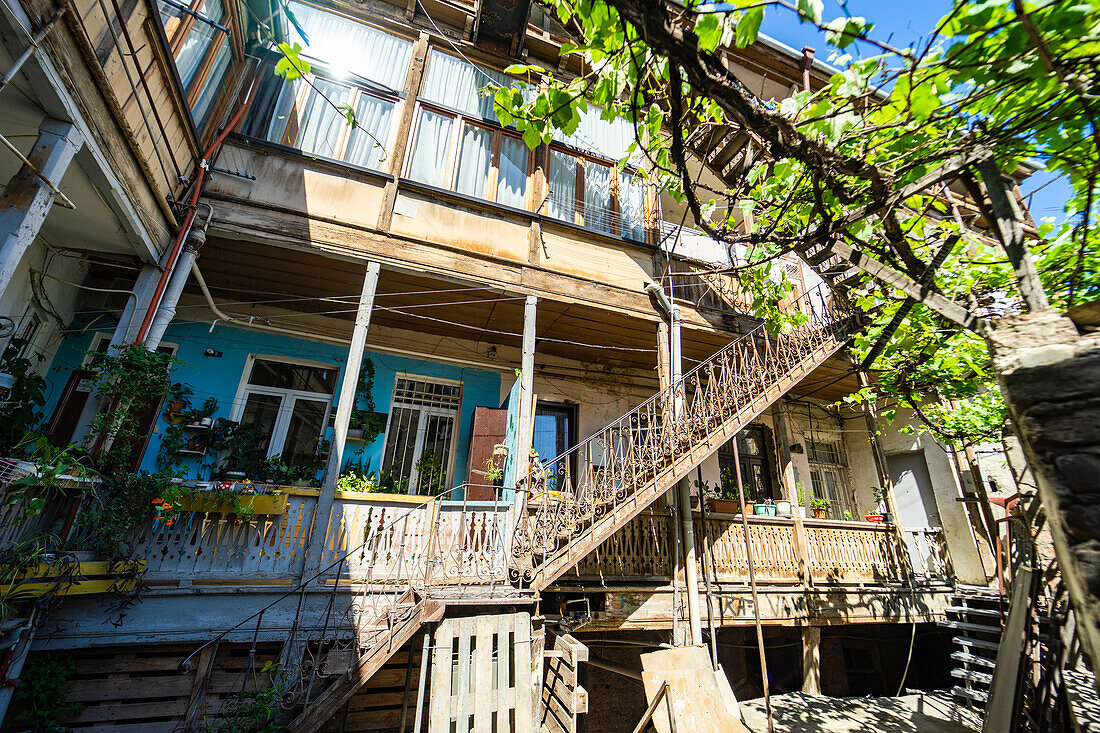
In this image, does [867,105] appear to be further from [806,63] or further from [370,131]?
[806,63]

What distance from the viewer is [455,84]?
8648 mm

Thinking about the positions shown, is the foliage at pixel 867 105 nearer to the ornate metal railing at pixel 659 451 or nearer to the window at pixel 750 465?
the ornate metal railing at pixel 659 451

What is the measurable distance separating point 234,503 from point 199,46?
5.75 metres

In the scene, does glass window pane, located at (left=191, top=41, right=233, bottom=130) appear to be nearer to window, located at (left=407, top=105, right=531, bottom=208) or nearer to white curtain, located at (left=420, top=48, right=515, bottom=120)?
window, located at (left=407, top=105, right=531, bottom=208)

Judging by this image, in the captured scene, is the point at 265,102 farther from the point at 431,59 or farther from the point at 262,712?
the point at 262,712

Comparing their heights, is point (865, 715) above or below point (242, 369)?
below

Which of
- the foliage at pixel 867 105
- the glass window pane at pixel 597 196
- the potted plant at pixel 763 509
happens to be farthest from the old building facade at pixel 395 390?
the foliage at pixel 867 105

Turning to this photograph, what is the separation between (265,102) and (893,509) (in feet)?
44.9

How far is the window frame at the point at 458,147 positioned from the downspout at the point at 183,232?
240 centimetres

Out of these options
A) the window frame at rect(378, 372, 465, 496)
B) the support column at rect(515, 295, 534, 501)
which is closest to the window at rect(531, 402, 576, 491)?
the window frame at rect(378, 372, 465, 496)

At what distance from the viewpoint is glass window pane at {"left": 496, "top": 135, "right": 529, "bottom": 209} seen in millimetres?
8258

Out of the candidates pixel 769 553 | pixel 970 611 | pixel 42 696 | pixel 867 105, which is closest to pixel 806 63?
pixel 867 105

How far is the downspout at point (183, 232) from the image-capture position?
5500 millimetres

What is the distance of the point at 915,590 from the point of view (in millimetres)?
8891
